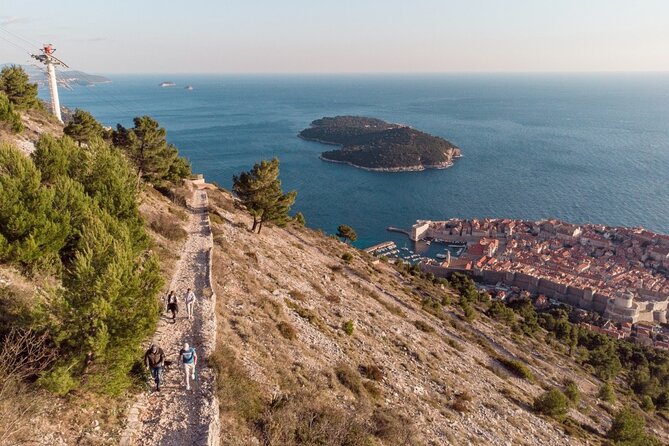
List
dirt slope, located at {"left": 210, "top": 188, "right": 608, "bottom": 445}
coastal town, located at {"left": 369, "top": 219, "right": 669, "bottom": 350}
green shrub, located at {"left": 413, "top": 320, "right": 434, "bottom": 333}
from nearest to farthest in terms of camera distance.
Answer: dirt slope, located at {"left": 210, "top": 188, "right": 608, "bottom": 445}
green shrub, located at {"left": 413, "top": 320, "right": 434, "bottom": 333}
coastal town, located at {"left": 369, "top": 219, "right": 669, "bottom": 350}

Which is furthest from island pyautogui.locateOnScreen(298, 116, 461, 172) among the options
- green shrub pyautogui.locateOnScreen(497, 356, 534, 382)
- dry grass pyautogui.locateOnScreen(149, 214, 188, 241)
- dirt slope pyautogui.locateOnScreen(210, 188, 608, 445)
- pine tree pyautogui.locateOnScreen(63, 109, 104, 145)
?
dry grass pyautogui.locateOnScreen(149, 214, 188, 241)

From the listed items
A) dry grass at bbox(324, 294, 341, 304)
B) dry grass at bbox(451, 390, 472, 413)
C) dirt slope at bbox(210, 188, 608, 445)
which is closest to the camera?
dirt slope at bbox(210, 188, 608, 445)

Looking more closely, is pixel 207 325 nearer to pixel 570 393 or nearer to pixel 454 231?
pixel 570 393

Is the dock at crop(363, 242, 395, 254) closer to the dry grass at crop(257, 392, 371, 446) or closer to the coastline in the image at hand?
the coastline

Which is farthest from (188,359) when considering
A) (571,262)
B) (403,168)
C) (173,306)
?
(403,168)

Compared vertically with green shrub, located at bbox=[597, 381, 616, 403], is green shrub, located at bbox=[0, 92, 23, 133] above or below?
above

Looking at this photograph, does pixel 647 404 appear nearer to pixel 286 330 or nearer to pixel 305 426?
pixel 286 330

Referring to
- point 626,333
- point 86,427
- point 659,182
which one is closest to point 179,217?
point 86,427
